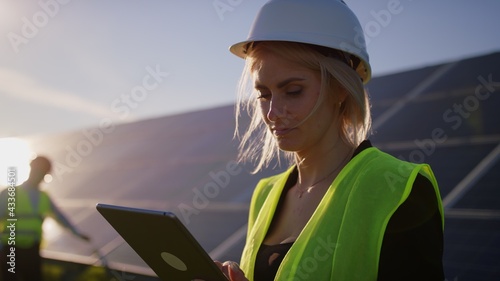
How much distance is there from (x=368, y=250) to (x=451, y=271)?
2767 millimetres

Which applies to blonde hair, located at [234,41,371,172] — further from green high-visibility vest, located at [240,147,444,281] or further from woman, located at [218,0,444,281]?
green high-visibility vest, located at [240,147,444,281]

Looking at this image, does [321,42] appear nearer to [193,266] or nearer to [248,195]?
[193,266]

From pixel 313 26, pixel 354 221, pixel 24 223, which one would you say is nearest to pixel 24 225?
pixel 24 223

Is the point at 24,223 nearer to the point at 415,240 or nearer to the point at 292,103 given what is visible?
the point at 292,103

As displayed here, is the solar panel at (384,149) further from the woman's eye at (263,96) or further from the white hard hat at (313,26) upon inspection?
the woman's eye at (263,96)

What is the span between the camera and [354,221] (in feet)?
7.47

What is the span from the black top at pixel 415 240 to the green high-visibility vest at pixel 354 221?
29 millimetres

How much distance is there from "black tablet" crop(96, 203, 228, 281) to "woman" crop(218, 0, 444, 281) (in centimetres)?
22

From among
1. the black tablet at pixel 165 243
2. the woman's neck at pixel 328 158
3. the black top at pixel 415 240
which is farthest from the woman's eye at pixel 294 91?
the black tablet at pixel 165 243

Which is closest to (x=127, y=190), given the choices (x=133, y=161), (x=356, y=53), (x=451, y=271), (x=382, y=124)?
(x=133, y=161)

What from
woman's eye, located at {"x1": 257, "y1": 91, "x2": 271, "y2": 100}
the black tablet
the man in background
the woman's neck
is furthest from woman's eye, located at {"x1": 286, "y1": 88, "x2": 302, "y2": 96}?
the man in background

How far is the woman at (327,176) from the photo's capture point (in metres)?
2.16

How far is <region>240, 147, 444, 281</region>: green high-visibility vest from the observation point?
2.19 m

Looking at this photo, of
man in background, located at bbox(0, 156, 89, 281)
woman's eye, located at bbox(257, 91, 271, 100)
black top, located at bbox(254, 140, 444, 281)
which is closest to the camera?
black top, located at bbox(254, 140, 444, 281)
